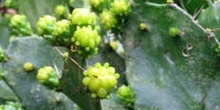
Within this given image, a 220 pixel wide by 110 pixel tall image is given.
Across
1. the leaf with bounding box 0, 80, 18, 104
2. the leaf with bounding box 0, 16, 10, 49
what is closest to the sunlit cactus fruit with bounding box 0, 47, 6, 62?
the leaf with bounding box 0, 80, 18, 104

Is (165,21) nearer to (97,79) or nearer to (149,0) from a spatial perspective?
(149,0)

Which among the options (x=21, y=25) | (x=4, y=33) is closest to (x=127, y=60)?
(x=21, y=25)

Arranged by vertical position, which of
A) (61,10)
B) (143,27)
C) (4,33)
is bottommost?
(143,27)

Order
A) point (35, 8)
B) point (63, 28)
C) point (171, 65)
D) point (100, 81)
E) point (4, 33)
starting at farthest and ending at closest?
point (4, 33) < point (35, 8) < point (171, 65) < point (63, 28) < point (100, 81)

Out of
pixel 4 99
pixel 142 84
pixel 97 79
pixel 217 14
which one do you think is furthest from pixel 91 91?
pixel 4 99

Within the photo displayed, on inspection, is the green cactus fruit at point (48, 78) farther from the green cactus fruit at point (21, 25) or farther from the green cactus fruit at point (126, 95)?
the green cactus fruit at point (21, 25)

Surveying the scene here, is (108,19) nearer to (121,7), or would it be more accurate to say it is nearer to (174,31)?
(121,7)
